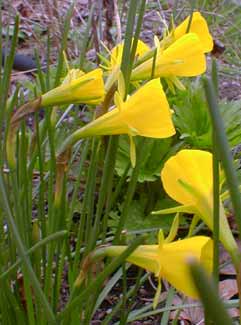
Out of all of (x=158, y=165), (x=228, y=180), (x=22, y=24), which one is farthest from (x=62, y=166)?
(x=22, y=24)

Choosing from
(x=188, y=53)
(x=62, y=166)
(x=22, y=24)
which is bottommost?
(x=62, y=166)

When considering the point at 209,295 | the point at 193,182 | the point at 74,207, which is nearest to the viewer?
the point at 209,295

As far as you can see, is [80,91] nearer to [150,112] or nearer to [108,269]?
[150,112]

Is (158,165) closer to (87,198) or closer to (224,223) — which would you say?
(87,198)

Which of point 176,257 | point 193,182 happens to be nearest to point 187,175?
point 193,182

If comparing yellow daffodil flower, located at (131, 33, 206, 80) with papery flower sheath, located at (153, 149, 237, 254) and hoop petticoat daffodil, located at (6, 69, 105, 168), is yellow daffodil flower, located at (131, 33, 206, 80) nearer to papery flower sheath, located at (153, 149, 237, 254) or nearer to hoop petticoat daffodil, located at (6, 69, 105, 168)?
hoop petticoat daffodil, located at (6, 69, 105, 168)

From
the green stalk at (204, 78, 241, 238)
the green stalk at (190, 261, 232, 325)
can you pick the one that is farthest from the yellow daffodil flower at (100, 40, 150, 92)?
the green stalk at (190, 261, 232, 325)
